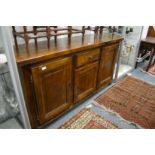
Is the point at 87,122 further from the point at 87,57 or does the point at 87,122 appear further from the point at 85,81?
the point at 87,57

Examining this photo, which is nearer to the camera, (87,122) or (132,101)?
(87,122)

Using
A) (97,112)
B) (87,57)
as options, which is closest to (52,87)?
(87,57)

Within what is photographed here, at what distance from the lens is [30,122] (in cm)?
128

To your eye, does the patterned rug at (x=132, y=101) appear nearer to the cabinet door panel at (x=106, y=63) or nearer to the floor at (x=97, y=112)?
the floor at (x=97, y=112)

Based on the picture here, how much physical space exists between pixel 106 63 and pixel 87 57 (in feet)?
1.58

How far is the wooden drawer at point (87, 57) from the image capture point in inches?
55.8

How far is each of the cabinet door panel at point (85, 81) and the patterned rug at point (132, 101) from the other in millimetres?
290

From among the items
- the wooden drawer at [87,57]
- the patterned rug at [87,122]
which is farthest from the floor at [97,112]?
the wooden drawer at [87,57]

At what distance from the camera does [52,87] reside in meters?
1.30

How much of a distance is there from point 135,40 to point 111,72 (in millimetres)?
1046

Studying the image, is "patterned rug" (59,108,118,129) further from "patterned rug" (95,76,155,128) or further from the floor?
"patterned rug" (95,76,155,128)

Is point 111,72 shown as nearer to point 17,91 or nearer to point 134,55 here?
point 134,55

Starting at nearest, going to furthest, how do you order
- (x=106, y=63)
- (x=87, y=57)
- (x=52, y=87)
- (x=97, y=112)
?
(x=52, y=87)
(x=87, y=57)
(x=97, y=112)
(x=106, y=63)
